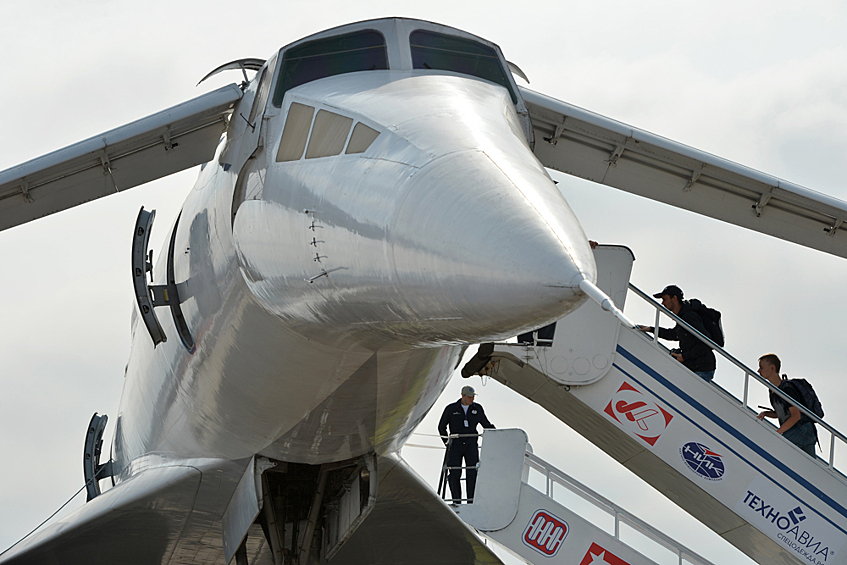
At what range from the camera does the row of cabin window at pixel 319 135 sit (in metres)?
4.86

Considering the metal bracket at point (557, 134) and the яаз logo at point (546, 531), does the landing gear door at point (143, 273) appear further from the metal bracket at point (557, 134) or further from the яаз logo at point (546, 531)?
the яаз logo at point (546, 531)

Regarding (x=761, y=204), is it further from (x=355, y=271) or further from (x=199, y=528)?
(x=199, y=528)

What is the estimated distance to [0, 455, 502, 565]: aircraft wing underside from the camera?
7.58m

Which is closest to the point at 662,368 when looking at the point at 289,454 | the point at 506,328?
the point at 289,454

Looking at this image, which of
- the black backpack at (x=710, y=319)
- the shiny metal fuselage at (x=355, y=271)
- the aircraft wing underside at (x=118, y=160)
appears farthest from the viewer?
the black backpack at (x=710, y=319)

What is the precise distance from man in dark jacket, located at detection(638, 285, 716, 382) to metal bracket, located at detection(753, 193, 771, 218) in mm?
2233

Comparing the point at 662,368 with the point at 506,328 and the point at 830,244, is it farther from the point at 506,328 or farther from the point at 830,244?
the point at 506,328

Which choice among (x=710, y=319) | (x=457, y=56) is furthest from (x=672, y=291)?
(x=457, y=56)

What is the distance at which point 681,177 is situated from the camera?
305 inches

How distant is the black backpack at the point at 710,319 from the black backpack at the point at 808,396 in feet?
2.72

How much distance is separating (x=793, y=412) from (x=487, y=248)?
6591 millimetres

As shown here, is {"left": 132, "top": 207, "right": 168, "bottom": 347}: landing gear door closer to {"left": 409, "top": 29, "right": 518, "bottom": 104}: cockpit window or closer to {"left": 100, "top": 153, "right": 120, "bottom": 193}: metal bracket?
{"left": 100, "top": 153, "right": 120, "bottom": 193}: metal bracket

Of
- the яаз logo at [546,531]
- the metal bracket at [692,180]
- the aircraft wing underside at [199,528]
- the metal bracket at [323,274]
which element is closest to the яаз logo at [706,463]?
the яаз logo at [546,531]

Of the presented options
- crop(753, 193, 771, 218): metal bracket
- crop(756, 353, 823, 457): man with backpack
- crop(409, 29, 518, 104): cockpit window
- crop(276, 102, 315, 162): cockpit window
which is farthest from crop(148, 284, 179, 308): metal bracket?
crop(756, 353, 823, 457): man with backpack
